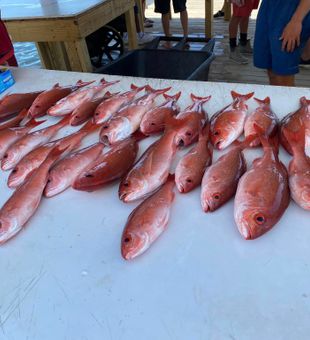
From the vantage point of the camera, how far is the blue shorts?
5.52 ft

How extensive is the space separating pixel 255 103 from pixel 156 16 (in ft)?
15.3

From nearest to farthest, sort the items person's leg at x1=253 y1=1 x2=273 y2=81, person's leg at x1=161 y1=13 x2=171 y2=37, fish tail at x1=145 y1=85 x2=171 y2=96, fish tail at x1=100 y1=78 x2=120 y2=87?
→ fish tail at x1=145 y1=85 x2=171 y2=96, fish tail at x1=100 y1=78 x2=120 y2=87, person's leg at x1=253 y1=1 x2=273 y2=81, person's leg at x1=161 y1=13 x2=171 y2=37

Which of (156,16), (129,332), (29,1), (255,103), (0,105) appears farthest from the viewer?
(156,16)

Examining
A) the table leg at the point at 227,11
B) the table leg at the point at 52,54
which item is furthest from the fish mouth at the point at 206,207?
the table leg at the point at 227,11

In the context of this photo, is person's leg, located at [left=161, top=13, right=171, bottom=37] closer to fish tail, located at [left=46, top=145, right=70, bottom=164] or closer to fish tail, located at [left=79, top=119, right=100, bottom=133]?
fish tail, located at [left=79, top=119, right=100, bottom=133]

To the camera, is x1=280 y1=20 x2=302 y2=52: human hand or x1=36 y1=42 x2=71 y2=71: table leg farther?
x1=36 y1=42 x2=71 y2=71: table leg

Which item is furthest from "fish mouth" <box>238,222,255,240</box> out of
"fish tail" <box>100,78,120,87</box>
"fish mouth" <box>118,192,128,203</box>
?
"fish tail" <box>100,78,120,87</box>

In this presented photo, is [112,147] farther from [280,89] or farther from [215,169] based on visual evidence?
[280,89]

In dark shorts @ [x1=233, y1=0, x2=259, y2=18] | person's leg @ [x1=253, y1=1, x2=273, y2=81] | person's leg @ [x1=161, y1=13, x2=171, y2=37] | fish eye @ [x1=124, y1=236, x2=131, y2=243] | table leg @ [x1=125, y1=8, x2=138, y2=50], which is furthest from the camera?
person's leg @ [x1=161, y1=13, x2=171, y2=37]

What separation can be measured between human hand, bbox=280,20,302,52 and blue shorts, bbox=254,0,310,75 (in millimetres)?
35

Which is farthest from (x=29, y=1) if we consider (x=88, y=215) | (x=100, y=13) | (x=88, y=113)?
(x=88, y=215)

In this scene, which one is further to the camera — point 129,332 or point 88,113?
point 88,113

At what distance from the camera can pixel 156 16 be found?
17.6 feet

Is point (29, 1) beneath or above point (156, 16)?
above
